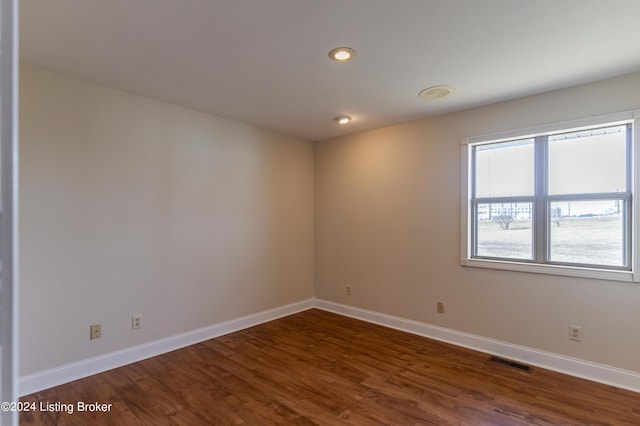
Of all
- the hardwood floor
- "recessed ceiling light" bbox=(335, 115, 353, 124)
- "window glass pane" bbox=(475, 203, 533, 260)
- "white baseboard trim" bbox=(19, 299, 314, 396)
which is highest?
"recessed ceiling light" bbox=(335, 115, 353, 124)

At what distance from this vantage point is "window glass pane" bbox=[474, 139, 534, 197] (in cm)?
307

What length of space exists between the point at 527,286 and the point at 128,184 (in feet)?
12.6

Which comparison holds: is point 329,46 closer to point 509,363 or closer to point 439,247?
point 439,247

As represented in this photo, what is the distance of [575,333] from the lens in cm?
271

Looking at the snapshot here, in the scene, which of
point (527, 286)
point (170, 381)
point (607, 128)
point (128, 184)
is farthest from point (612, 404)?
point (128, 184)

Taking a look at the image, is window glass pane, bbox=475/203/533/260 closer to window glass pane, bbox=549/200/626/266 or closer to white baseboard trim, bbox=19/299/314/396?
window glass pane, bbox=549/200/626/266

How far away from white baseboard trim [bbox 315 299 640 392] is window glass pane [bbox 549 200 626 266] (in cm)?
85

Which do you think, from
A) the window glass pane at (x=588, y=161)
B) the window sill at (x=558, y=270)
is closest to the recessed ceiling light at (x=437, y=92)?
the window glass pane at (x=588, y=161)

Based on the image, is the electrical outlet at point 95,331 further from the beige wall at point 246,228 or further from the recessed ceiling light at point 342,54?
the recessed ceiling light at point 342,54

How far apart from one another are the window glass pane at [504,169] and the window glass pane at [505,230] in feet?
0.49

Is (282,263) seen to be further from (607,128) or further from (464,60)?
(607,128)

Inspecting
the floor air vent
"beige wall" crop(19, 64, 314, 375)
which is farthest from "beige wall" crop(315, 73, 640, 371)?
"beige wall" crop(19, 64, 314, 375)

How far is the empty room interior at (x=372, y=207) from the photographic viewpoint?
205 centimetres

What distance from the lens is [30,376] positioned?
2.39m
